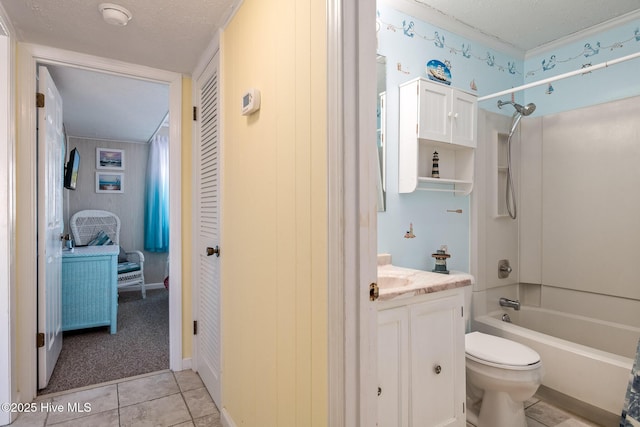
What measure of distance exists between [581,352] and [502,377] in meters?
0.56

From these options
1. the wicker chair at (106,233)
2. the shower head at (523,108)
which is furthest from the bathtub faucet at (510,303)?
the wicker chair at (106,233)

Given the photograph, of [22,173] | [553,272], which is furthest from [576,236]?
[22,173]

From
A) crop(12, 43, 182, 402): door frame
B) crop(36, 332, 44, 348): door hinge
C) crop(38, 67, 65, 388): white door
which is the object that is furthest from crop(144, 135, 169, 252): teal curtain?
crop(36, 332, 44, 348): door hinge

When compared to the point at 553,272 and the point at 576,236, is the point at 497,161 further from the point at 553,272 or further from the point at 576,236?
the point at 553,272

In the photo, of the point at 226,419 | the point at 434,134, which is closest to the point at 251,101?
the point at 434,134

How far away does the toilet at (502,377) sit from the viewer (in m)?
1.63

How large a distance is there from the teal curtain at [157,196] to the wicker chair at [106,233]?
1.09 feet

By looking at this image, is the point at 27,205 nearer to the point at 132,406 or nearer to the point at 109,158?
the point at 132,406

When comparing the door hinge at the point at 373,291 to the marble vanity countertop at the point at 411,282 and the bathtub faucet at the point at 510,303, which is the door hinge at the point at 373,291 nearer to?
the marble vanity countertop at the point at 411,282

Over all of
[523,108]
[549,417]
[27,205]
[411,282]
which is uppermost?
[523,108]

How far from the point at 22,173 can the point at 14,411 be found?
1.32m

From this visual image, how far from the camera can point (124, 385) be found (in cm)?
223

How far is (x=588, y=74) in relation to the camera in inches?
102

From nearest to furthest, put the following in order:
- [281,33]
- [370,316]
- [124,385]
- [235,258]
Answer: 1. [370,316]
2. [281,33]
3. [235,258]
4. [124,385]
